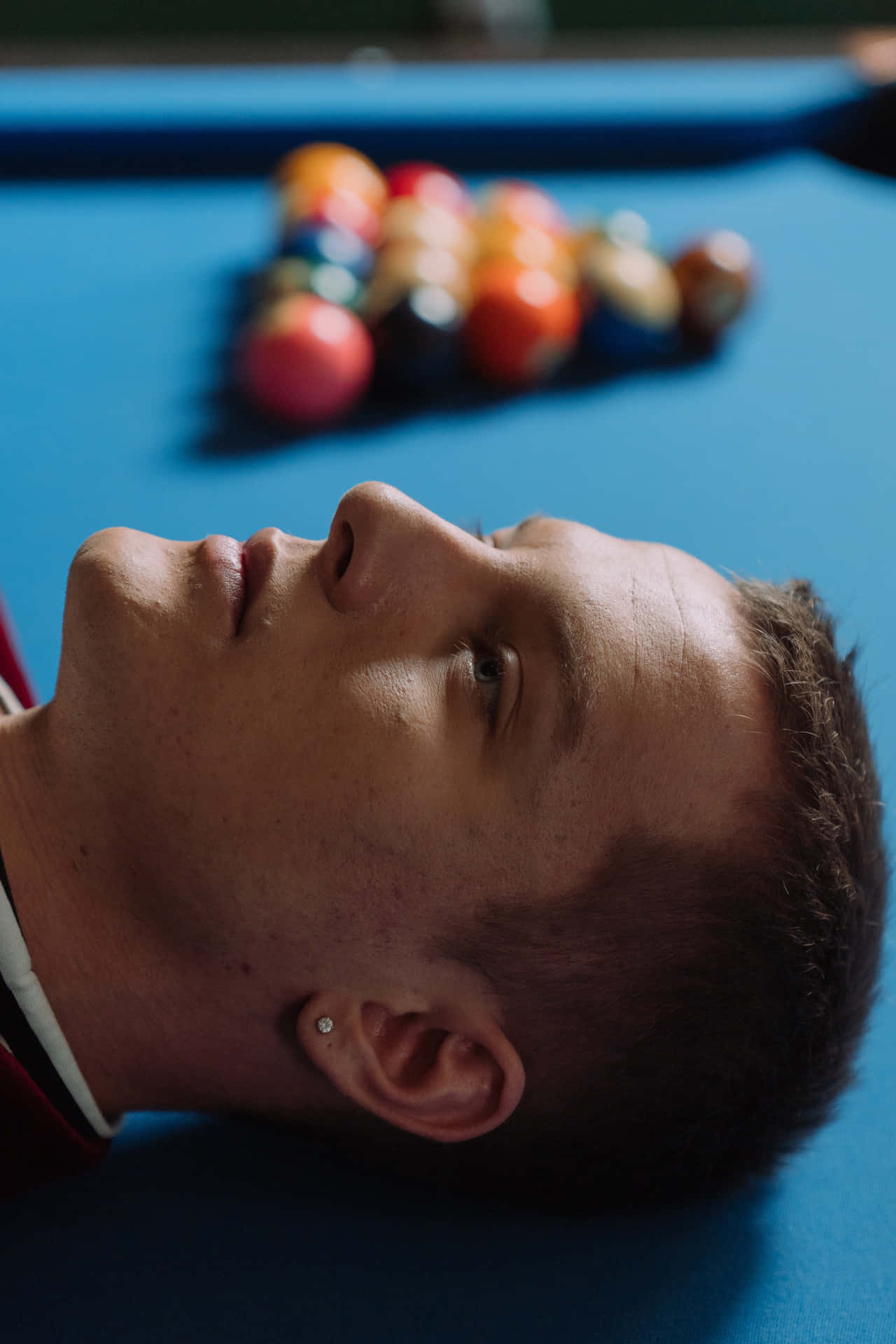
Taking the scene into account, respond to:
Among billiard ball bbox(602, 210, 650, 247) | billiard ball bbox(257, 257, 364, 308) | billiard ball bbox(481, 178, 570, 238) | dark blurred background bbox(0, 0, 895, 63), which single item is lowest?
billiard ball bbox(257, 257, 364, 308)

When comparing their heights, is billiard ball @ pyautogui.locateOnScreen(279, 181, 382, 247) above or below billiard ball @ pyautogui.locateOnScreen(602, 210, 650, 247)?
above

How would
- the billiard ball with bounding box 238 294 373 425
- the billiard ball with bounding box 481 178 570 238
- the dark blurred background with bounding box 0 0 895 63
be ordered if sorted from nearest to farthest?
the billiard ball with bounding box 238 294 373 425 → the billiard ball with bounding box 481 178 570 238 → the dark blurred background with bounding box 0 0 895 63

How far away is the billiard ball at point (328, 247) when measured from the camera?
6.86ft

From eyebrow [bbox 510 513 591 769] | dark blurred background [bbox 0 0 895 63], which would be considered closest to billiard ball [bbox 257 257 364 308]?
eyebrow [bbox 510 513 591 769]

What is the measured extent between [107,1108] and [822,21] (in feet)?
16.2

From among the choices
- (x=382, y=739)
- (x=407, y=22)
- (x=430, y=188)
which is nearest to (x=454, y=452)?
(x=430, y=188)

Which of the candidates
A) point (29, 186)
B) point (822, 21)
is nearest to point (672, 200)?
point (29, 186)

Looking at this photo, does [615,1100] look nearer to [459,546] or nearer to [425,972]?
[425,972]

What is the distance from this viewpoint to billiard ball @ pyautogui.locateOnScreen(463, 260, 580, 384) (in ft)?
6.52

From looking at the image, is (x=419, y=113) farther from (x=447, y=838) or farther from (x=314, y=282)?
(x=447, y=838)

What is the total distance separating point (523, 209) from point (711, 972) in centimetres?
171

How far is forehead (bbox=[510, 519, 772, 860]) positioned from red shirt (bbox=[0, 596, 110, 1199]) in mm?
433

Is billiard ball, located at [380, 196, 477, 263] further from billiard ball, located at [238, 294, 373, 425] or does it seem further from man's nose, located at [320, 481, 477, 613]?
man's nose, located at [320, 481, 477, 613]

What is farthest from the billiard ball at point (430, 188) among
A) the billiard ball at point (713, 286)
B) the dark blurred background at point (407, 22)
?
the dark blurred background at point (407, 22)
